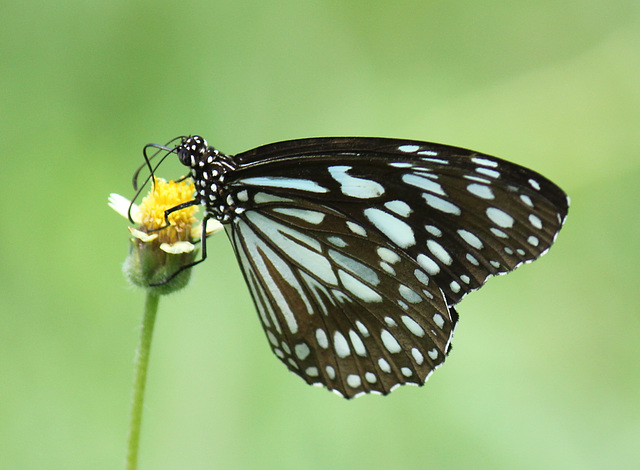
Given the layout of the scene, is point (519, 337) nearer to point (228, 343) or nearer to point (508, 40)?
point (228, 343)

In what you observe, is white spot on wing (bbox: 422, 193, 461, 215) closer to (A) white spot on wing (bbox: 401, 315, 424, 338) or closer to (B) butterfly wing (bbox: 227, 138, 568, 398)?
(B) butterfly wing (bbox: 227, 138, 568, 398)

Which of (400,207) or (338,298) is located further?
(338,298)

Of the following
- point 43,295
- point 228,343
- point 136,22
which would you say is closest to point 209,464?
point 228,343

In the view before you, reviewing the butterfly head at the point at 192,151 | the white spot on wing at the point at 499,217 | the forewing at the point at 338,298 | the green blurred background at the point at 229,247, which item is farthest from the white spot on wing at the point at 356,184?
the green blurred background at the point at 229,247

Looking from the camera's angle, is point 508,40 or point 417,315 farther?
point 508,40

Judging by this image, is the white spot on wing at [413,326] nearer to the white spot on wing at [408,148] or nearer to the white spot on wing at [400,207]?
the white spot on wing at [400,207]

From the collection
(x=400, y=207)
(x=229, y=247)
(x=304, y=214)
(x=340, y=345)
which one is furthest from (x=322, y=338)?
(x=229, y=247)

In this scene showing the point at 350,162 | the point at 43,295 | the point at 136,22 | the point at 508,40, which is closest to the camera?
the point at 350,162

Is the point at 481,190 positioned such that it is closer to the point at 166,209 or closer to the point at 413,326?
the point at 413,326
